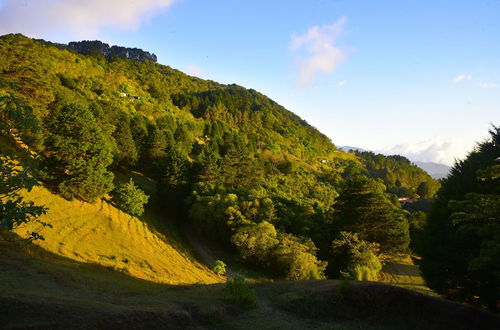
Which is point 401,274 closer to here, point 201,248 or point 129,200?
point 201,248

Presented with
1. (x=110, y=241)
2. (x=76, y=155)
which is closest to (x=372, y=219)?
(x=110, y=241)

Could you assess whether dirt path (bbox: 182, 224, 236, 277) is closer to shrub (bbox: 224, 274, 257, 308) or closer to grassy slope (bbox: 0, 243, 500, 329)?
grassy slope (bbox: 0, 243, 500, 329)

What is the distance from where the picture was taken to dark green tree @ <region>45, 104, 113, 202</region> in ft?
119

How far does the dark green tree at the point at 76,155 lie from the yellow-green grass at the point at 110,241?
6.29 feet

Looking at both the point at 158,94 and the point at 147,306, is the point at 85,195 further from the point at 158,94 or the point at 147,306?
the point at 158,94

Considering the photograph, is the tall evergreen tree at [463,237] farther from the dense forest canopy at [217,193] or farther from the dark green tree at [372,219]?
the dark green tree at [372,219]

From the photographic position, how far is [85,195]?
124 ft

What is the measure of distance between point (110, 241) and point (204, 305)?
23.1 m

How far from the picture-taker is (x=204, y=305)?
13.4 metres

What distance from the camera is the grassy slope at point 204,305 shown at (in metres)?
9.20

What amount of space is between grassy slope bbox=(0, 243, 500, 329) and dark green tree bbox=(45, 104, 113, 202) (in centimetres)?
1957

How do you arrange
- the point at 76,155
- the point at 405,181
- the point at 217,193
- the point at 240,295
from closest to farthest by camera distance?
the point at 240,295
the point at 76,155
the point at 217,193
the point at 405,181

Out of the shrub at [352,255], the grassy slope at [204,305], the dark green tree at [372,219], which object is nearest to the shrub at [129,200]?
the grassy slope at [204,305]

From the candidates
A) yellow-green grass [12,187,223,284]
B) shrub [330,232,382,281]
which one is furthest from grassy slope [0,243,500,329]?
shrub [330,232,382,281]
